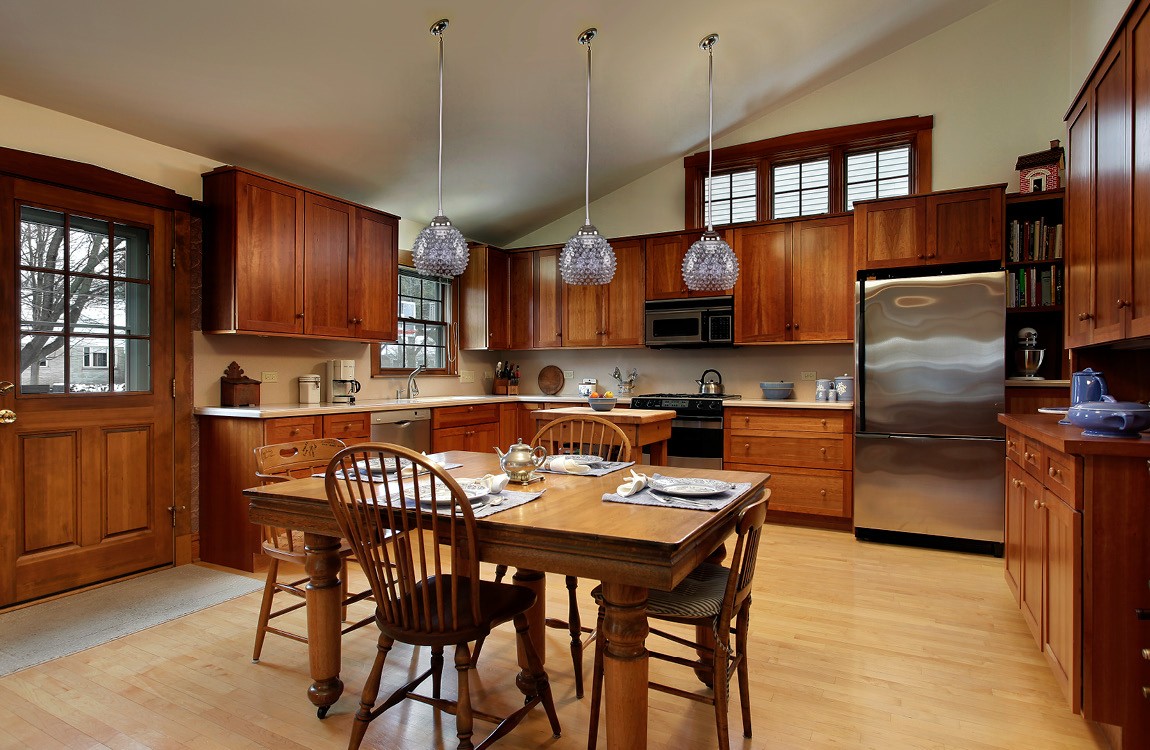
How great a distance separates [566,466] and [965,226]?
3.28m

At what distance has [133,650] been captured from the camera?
8.44 ft

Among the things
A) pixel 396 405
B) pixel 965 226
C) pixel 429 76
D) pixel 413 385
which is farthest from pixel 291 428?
pixel 965 226

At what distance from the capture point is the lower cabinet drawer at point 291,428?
11.4 feet

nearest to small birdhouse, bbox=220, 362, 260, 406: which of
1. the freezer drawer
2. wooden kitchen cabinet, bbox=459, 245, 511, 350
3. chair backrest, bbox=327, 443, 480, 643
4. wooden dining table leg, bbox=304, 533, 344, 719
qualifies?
wooden dining table leg, bbox=304, 533, 344, 719

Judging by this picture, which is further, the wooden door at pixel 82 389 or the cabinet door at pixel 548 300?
the cabinet door at pixel 548 300

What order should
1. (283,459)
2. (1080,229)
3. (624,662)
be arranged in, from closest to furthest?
(624,662)
(283,459)
(1080,229)

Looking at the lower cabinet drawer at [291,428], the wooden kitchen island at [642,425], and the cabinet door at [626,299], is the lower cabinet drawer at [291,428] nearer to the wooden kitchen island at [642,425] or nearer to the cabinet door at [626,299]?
the wooden kitchen island at [642,425]

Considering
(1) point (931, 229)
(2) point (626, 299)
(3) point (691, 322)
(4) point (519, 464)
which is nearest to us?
(4) point (519, 464)

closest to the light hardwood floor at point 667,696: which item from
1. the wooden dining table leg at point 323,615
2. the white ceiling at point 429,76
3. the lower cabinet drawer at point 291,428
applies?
the wooden dining table leg at point 323,615

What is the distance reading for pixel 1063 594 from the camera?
79.7 inches

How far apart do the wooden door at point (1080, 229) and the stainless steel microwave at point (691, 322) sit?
2.30 meters

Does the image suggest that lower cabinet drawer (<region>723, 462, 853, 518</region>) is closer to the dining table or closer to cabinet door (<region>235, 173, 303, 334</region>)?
the dining table

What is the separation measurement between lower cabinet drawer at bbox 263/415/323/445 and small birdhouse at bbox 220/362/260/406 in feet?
1.43

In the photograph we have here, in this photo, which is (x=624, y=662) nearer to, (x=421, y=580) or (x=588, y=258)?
(x=421, y=580)
